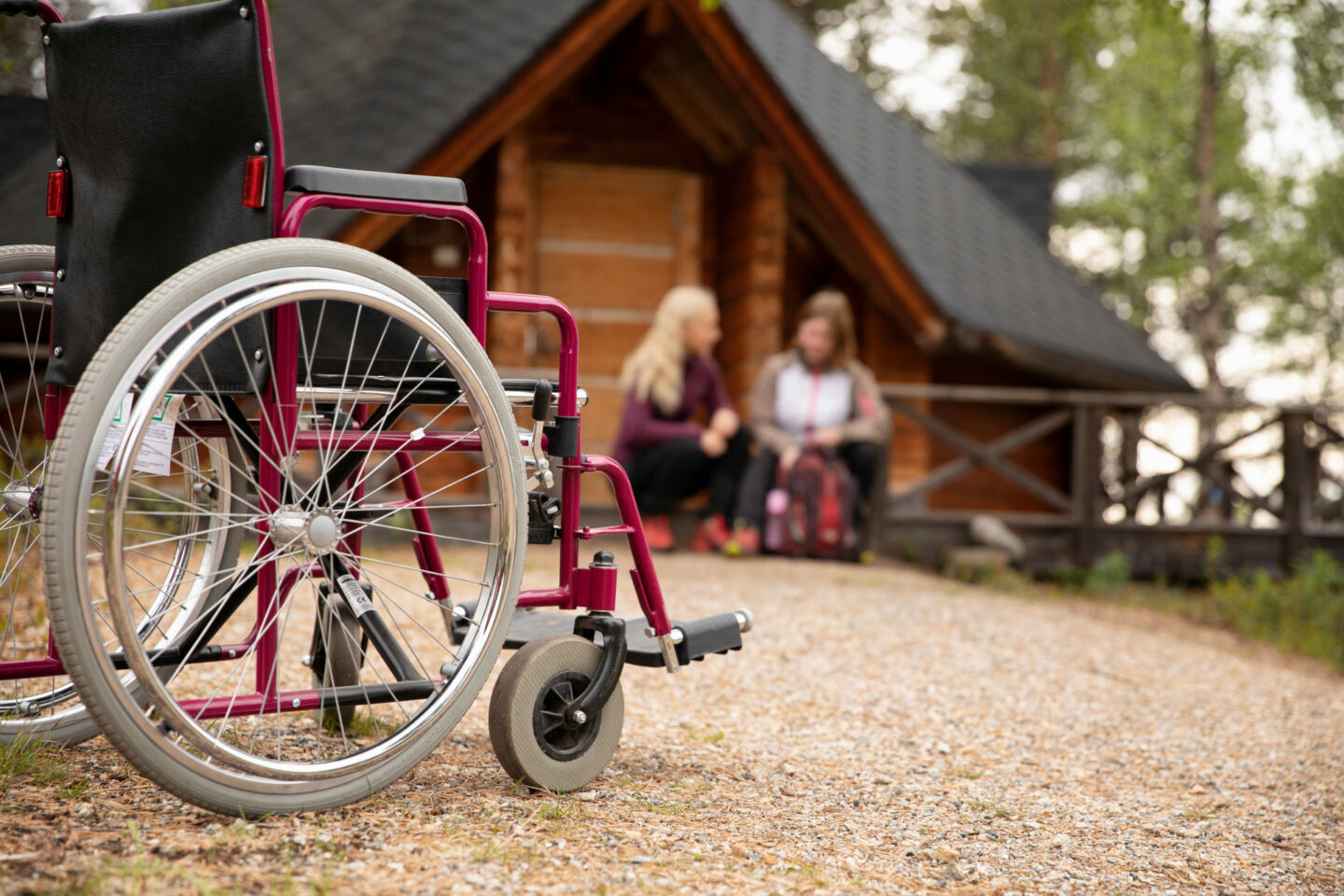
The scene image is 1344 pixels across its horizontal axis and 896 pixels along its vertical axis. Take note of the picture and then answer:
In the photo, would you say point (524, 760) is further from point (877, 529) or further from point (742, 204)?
point (742, 204)

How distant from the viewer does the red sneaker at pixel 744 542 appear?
688 cm

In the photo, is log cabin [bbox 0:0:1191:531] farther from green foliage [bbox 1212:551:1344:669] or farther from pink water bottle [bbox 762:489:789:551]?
pink water bottle [bbox 762:489:789:551]

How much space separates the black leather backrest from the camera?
1962 mm

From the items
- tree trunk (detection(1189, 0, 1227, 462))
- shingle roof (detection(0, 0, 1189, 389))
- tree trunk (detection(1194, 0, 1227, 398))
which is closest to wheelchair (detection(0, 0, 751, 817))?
shingle roof (detection(0, 0, 1189, 389))

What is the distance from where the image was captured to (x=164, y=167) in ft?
6.60

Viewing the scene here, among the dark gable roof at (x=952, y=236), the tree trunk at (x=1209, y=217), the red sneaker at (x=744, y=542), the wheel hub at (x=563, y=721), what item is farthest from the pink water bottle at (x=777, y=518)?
the tree trunk at (x=1209, y=217)

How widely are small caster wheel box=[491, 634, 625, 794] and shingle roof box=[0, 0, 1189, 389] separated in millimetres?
4813

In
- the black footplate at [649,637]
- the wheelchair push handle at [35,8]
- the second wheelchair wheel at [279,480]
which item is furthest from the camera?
the black footplate at [649,637]

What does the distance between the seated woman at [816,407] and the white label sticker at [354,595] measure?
4799 mm

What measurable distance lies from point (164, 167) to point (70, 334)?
358 mm

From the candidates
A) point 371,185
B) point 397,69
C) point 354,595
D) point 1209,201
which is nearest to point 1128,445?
point 1209,201

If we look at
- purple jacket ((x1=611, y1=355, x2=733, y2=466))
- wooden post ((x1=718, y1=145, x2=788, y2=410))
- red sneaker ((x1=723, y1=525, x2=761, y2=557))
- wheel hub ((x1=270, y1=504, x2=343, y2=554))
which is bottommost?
red sneaker ((x1=723, y1=525, x2=761, y2=557))

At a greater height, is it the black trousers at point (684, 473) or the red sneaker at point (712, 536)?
the black trousers at point (684, 473)

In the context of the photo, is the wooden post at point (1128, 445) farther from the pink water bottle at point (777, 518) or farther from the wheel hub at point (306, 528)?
the wheel hub at point (306, 528)
